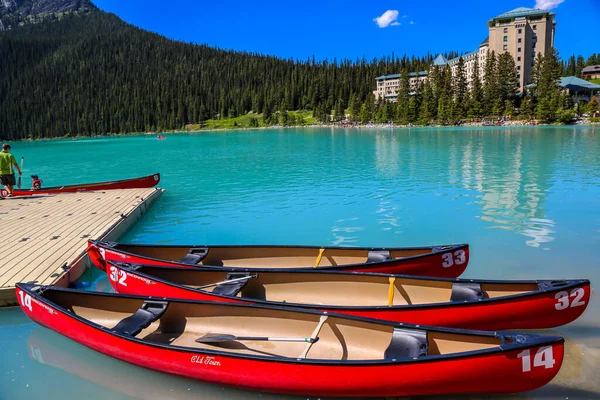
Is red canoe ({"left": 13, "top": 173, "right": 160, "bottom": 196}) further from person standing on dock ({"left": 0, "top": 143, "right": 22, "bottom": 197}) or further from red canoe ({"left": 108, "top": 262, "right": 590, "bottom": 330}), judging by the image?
red canoe ({"left": 108, "top": 262, "right": 590, "bottom": 330})

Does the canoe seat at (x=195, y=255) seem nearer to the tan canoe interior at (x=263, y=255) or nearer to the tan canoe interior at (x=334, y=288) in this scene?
the tan canoe interior at (x=263, y=255)

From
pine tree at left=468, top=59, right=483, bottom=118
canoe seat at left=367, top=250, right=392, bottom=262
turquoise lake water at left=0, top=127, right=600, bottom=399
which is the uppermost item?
pine tree at left=468, top=59, right=483, bottom=118

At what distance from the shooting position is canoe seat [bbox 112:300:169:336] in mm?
6633

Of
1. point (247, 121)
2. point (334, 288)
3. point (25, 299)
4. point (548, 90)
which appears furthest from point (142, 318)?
point (247, 121)

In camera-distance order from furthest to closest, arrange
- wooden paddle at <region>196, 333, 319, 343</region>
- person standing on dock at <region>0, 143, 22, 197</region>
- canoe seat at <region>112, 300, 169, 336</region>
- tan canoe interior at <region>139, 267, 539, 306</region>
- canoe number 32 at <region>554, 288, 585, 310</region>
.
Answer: person standing on dock at <region>0, 143, 22, 197</region> < tan canoe interior at <region>139, 267, 539, 306</region> < canoe seat at <region>112, 300, 169, 336</region> < canoe number 32 at <region>554, 288, 585, 310</region> < wooden paddle at <region>196, 333, 319, 343</region>

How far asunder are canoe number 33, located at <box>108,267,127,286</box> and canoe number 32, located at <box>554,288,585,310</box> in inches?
318

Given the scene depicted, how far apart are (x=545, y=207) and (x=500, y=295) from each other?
45.6 ft

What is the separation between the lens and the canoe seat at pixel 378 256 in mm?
9125

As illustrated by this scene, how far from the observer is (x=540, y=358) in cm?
496

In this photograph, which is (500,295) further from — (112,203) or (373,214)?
(112,203)

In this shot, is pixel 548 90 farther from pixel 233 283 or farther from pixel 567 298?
pixel 233 283

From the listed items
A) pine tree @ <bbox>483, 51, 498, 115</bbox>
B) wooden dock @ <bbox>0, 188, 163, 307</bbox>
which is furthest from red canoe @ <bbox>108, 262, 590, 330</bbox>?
pine tree @ <bbox>483, 51, 498, 115</bbox>

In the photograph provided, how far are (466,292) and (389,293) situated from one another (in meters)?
1.28

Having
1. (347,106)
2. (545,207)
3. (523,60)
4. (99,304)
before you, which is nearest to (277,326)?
(99,304)
